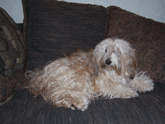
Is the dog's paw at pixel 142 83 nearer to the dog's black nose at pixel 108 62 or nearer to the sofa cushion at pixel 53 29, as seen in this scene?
the dog's black nose at pixel 108 62

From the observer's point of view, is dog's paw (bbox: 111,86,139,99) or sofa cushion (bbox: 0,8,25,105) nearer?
sofa cushion (bbox: 0,8,25,105)

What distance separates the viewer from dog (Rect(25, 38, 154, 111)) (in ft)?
5.03

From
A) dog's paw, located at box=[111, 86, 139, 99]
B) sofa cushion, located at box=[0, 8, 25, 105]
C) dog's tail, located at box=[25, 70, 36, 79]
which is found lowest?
dog's tail, located at box=[25, 70, 36, 79]

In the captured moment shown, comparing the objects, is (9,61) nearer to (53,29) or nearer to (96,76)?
(53,29)

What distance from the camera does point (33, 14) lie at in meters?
1.93

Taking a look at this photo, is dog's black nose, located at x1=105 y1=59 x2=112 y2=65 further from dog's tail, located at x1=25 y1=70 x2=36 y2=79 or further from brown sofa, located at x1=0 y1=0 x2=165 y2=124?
dog's tail, located at x1=25 y1=70 x2=36 y2=79

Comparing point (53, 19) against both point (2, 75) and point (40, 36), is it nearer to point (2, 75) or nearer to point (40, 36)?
point (40, 36)

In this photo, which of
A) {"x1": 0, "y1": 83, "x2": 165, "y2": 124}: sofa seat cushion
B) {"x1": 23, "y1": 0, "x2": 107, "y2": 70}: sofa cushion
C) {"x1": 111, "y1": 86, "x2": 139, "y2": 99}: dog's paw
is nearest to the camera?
{"x1": 0, "y1": 83, "x2": 165, "y2": 124}: sofa seat cushion

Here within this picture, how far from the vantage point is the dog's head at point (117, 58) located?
156 cm

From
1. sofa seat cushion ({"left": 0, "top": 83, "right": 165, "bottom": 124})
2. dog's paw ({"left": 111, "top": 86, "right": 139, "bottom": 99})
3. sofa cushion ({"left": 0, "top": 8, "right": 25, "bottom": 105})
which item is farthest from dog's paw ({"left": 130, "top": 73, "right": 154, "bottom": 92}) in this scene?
sofa cushion ({"left": 0, "top": 8, "right": 25, "bottom": 105})

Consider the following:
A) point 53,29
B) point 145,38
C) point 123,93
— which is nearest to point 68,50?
point 53,29

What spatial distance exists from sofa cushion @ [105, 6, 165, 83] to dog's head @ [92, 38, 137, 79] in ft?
0.96

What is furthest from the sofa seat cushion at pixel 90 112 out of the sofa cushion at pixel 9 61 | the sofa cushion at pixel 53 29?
the sofa cushion at pixel 53 29

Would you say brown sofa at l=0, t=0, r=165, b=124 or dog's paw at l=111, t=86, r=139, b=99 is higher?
brown sofa at l=0, t=0, r=165, b=124
